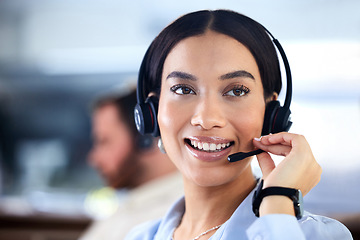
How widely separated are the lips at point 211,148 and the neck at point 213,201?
0.17ft

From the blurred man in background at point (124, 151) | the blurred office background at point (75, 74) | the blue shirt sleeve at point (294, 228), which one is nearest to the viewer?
the blue shirt sleeve at point (294, 228)

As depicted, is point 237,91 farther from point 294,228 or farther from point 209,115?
point 294,228

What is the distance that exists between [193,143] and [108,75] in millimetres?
2387

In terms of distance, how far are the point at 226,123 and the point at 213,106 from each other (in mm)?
23

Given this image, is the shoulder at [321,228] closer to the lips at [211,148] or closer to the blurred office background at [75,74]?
the lips at [211,148]

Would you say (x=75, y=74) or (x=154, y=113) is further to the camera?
(x=75, y=74)

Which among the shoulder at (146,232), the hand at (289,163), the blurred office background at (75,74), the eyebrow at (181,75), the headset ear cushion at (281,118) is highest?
the blurred office background at (75,74)

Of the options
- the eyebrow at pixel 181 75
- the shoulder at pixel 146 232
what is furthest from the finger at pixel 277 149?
the shoulder at pixel 146 232

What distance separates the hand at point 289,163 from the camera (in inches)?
19.0

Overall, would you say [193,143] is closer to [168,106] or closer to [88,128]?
[168,106]

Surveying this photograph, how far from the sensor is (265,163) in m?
0.52

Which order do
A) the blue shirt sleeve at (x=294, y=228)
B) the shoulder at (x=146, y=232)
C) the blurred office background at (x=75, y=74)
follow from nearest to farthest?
the blue shirt sleeve at (x=294, y=228) → the shoulder at (x=146, y=232) → the blurred office background at (x=75, y=74)

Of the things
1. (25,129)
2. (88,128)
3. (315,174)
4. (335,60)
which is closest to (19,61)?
(25,129)

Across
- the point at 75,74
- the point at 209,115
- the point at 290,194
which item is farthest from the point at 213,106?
the point at 75,74
